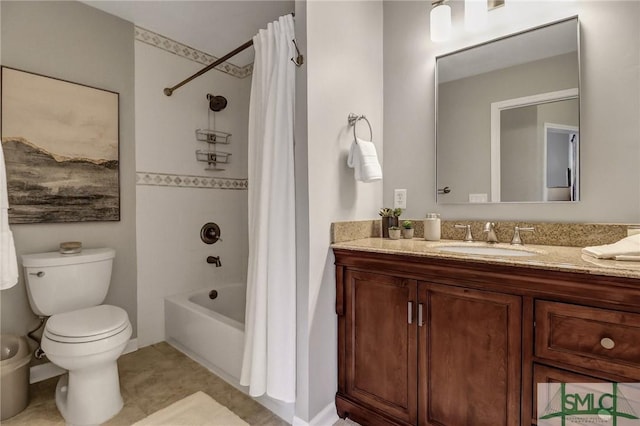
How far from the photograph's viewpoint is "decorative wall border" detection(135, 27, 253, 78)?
232 centimetres

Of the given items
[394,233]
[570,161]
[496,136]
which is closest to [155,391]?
[394,233]

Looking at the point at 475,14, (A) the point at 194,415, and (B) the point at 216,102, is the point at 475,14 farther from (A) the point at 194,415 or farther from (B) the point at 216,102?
(A) the point at 194,415

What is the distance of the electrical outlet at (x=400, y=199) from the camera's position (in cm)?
194

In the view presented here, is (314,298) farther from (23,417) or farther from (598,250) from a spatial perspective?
(23,417)

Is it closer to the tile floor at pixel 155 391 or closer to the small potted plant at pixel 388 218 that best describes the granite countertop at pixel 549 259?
the small potted plant at pixel 388 218

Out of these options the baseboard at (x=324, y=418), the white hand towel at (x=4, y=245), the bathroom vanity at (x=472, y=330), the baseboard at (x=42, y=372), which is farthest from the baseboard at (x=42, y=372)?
the bathroom vanity at (x=472, y=330)

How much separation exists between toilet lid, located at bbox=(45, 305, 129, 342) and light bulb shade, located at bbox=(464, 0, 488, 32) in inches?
97.1

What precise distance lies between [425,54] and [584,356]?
1673 mm

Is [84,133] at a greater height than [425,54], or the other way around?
[425,54]

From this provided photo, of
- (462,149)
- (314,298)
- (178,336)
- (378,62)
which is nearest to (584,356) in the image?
(314,298)

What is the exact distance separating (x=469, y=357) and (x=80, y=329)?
5.87 feet

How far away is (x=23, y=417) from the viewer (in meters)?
1.55

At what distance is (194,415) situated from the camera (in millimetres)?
1580

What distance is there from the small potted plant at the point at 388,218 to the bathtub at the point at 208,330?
40.7 inches
